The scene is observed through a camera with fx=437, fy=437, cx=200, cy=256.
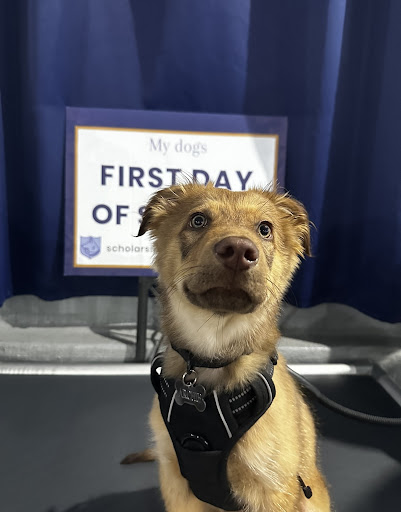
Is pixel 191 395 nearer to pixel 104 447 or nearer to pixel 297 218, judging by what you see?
pixel 297 218

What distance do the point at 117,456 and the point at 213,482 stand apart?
0.72 m

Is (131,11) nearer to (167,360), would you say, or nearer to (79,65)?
(79,65)

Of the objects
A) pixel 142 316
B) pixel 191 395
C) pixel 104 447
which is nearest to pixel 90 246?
pixel 142 316

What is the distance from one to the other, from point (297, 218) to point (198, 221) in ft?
0.97

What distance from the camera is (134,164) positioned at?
1.79 meters

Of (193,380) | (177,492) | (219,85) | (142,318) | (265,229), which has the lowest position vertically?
(177,492)

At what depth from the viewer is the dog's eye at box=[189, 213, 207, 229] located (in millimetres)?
954

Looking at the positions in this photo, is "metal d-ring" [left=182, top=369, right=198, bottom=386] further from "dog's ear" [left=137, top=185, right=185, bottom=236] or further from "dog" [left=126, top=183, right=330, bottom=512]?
"dog's ear" [left=137, top=185, right=185, bottom=236]

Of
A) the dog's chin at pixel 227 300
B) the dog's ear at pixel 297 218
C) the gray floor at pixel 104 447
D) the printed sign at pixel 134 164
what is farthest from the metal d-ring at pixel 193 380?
the printed sign at pixel 134 164

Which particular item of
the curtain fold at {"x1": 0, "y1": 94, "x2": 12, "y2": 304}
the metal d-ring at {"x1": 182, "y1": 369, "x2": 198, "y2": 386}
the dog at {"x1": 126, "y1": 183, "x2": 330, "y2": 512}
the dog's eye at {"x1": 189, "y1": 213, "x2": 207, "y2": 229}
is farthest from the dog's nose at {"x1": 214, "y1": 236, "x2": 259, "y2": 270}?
the curtain fold at {"x1": 0, "y1": 94, "x2": 12, "y2": 304}

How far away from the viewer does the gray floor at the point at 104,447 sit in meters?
1.33

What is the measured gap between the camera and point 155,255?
1.07m

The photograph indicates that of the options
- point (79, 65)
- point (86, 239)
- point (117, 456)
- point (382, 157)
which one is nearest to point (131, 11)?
point (79, 65)

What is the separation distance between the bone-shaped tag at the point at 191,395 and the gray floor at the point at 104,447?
626 millimetres
